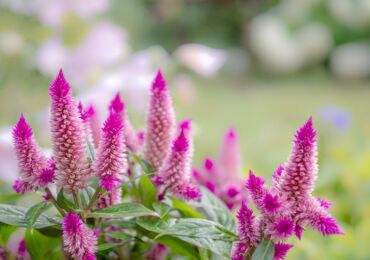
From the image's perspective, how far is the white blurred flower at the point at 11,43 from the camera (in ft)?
4.86

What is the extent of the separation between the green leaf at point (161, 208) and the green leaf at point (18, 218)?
0.28ft

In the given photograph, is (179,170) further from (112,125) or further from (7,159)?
(7,159)

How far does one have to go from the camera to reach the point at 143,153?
66 centimetres

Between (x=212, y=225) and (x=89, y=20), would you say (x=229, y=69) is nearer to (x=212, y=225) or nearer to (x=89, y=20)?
(x=89, y=20)

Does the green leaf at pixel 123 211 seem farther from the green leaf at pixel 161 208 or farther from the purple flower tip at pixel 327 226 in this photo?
the purple flower tip at pixel 327 226

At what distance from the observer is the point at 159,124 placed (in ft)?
2.09

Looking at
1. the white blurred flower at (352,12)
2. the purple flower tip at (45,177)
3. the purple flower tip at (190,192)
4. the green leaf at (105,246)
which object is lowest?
the green leaf at (105,246)

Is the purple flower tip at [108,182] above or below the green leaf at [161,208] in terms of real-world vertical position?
below

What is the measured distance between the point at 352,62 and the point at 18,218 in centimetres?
341

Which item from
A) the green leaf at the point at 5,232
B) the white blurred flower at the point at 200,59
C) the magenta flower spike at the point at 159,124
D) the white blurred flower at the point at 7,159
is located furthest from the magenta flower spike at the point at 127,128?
the white blurred flower at the point at 200,59

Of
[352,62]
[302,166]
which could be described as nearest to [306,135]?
[302,166]

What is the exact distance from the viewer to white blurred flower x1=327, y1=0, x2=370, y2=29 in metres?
3.79

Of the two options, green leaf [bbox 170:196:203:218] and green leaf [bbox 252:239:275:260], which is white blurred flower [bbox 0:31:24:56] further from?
green leaf [bbox 252:239:275:260]

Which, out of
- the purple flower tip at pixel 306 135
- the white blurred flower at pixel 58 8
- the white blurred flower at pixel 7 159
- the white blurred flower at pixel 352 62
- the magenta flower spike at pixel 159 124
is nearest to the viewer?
the purple flower tip at pixel 306 135
